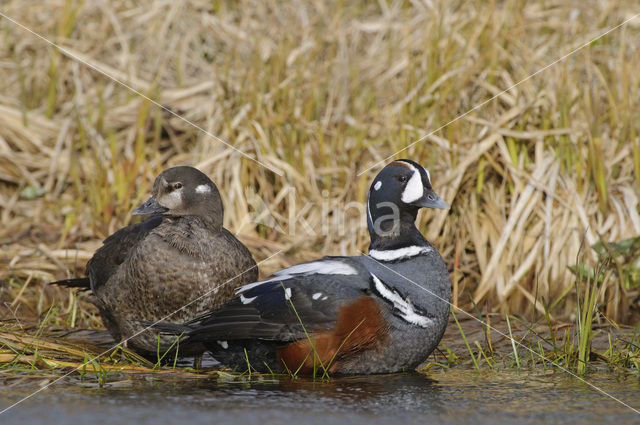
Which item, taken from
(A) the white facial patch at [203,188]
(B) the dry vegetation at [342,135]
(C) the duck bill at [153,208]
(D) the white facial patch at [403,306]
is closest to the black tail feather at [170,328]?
(C) the duck bill at [153,208]

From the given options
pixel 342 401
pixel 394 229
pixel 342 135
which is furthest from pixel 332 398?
pixel 342 135

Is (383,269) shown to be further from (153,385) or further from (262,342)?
(153,385)

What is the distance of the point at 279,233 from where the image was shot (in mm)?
6430

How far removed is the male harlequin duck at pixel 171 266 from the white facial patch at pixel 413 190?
3.12ft

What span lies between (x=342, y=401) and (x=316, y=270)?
938 millimetres

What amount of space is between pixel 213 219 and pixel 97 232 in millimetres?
1998

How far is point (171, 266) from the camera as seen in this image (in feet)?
14.6

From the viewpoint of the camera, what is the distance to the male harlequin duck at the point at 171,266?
447 centimetres

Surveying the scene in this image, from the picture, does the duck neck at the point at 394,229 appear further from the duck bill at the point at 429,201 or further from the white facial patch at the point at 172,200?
the white facial patch at the point at 172,200

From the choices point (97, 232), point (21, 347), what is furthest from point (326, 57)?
point (21, 347)

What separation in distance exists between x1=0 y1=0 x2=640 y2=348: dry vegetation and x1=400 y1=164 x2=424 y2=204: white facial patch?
99 cm

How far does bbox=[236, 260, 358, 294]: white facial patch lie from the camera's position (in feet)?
13.9

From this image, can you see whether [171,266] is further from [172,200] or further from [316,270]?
[316,270]

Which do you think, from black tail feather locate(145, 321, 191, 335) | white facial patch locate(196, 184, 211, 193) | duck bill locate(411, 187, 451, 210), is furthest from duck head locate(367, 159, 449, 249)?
black tail feather locate(145, 321, 191, 335)
